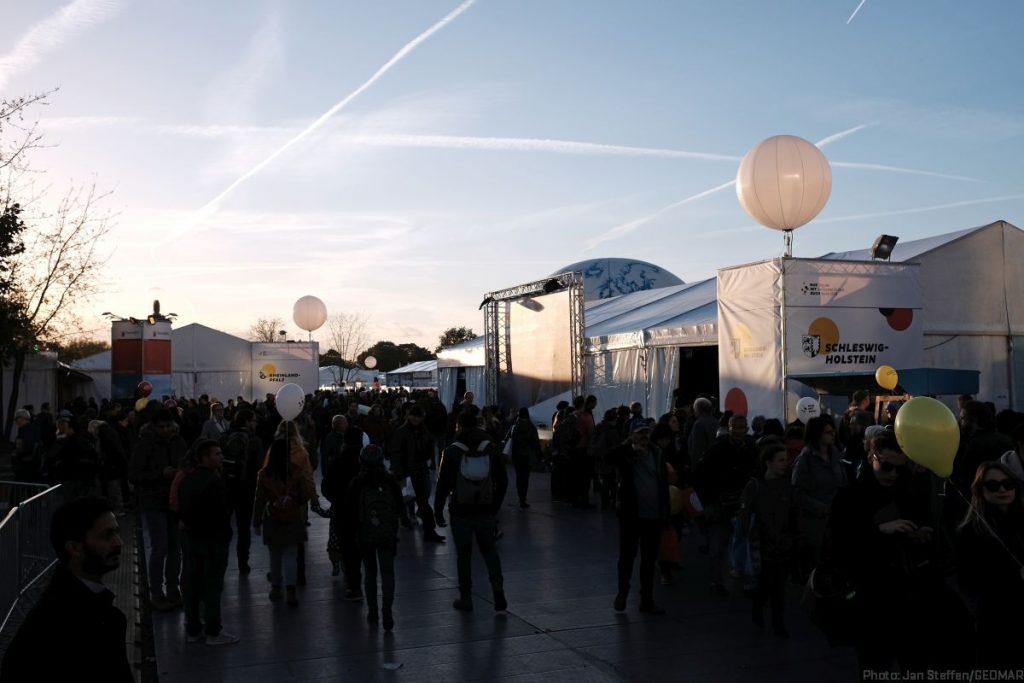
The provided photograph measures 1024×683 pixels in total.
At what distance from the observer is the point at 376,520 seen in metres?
7.51

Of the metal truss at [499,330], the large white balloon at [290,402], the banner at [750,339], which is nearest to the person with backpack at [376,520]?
the large white balloon at [290,402]

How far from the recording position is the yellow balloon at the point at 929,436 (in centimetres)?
471

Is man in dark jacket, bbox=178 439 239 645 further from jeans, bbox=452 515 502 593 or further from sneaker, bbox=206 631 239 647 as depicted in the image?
jeans, bbox=452 515 502 593

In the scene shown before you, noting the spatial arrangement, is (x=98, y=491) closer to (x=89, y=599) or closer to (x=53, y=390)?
(x=89, y=599)

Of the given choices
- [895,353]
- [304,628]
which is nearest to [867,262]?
[895,353]

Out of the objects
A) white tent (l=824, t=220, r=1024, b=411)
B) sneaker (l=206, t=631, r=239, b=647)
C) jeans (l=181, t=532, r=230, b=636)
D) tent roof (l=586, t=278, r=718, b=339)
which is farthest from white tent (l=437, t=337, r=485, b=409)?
sneaker (l=206, t=631, r=239, b=647)

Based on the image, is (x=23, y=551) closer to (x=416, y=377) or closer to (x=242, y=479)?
(x=242, y=479)

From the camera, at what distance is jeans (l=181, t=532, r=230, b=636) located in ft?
23.6

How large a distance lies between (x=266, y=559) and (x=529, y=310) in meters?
14.5

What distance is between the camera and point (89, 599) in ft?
9.84

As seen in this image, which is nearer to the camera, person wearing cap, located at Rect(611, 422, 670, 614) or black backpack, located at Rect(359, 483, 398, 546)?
black backpack, located at Rect(359, 483, 398, 546)

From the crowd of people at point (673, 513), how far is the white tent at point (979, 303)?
7.41 metres

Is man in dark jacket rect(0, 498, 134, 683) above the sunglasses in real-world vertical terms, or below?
below

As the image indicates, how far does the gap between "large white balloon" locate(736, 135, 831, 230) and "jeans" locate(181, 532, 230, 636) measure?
11837mm
